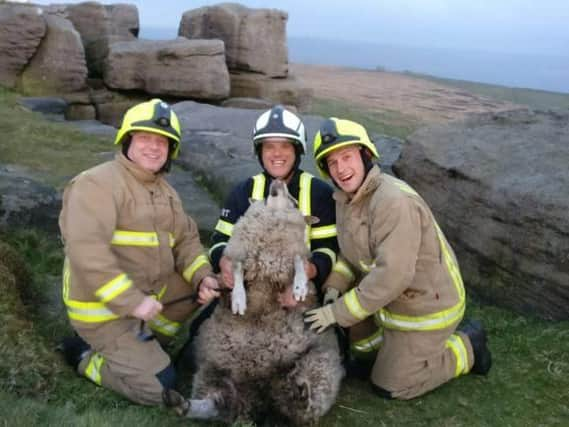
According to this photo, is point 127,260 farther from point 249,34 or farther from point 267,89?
point 249,34

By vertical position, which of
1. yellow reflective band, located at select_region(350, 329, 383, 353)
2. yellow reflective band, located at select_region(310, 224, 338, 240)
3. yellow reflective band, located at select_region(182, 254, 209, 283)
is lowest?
yellow reflective band, located at select_region(350, 329, 383, 353)

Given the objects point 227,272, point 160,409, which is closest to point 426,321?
point 227,272

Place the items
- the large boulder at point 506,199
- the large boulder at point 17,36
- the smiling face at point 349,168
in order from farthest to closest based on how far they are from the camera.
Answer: the large boulder at point 17,36
the large boulder at point 506,199
the smiling face at point 349,168

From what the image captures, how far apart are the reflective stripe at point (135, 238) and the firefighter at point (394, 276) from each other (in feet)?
4.05

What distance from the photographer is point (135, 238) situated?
412 cm

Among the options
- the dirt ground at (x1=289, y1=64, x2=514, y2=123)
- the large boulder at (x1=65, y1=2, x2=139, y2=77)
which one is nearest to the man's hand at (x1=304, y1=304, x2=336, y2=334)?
the large boulder at (x1=65, y1=2, x2=139, y2=77)

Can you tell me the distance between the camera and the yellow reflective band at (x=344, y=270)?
4.42m

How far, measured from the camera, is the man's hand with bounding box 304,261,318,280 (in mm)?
4093

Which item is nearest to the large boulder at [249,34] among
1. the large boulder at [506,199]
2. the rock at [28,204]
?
the large boulder at [506,199]

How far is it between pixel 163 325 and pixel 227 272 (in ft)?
3.32

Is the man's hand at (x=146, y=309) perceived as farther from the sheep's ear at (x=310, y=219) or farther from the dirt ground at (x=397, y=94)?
the dirt ground at (x=397, y=94)

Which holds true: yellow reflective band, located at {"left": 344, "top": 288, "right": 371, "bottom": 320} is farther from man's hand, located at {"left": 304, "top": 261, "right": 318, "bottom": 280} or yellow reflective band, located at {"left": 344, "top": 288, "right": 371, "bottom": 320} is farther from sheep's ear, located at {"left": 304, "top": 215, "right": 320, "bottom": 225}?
sheep's ear, located at {"left": 304, "top": 215, "right": 320, "bottom": 225}

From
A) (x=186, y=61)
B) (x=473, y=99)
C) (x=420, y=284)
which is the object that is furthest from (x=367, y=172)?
(x=473, y=99)

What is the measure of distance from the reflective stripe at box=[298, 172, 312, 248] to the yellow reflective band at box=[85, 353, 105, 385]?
1727 millimetres
